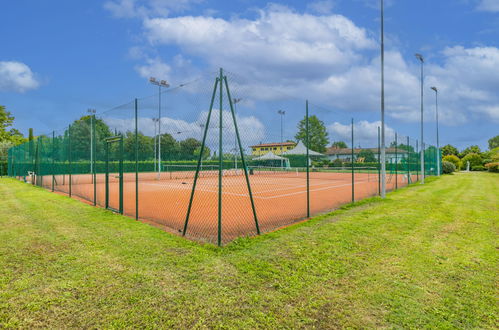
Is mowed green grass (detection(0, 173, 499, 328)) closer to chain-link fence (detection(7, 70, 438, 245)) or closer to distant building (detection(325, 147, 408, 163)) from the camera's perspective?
chain-link fence (detection(7, 70, 438, 245))

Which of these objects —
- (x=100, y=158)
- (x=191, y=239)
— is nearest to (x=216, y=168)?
(x=191, y=239)

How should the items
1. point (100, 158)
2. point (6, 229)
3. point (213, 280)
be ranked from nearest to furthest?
point (213, 280) < point (6, 229) < point (100, 158)

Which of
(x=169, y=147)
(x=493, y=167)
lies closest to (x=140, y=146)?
(x=169, y=147)

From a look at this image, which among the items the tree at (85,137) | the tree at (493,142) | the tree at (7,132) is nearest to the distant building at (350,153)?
the tree at (85,137)

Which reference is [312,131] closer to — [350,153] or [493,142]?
[350,153]

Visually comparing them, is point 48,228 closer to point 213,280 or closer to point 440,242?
point 213,280

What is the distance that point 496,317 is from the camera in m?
2.49

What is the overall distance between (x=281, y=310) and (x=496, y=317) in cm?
184

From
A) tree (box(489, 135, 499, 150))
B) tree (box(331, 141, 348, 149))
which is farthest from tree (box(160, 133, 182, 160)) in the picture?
tree (box(489, 135, 499, 150))

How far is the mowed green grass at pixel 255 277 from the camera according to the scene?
8.16 feet

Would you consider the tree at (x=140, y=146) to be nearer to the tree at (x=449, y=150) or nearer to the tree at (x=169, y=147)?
the tree at (x=169, y=147)

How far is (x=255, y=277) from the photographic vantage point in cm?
327

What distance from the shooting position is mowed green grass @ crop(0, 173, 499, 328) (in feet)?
8.16

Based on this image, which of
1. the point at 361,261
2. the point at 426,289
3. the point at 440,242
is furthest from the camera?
the point at 440,242
